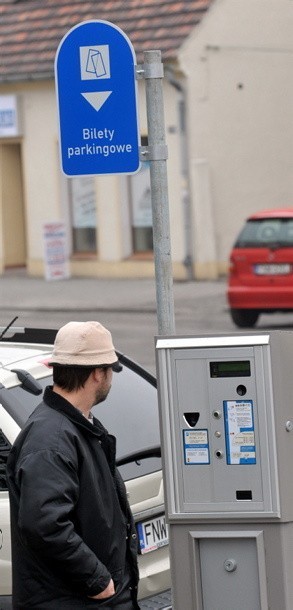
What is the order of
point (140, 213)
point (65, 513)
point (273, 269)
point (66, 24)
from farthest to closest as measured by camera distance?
point (66, 24) < point (140, 213) < point (273, 269) < point (65, 513)

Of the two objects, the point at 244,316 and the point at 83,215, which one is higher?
the point at 83,215

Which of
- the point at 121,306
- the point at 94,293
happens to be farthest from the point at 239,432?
the point at 94,293

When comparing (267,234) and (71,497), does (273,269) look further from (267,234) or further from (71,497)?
(71,497)

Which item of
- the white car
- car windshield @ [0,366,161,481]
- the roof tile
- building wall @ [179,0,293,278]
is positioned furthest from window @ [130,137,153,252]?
the white car

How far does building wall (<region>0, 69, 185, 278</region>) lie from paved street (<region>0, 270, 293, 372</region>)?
15.2 inches

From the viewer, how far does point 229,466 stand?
17.4 ft

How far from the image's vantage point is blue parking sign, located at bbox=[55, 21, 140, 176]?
6293 millimetres

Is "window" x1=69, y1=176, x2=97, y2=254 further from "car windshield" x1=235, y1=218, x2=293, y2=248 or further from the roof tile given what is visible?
"car windshield" x1=235, y1=218, x2=293, y2=248

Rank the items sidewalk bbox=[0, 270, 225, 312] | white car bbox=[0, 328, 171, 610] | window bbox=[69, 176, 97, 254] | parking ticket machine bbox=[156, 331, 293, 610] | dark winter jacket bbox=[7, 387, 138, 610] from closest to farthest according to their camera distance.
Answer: dark winter jacket bbox=[7, 387, 138, 610]
parking ticket machine bbox=[156, 331, 293, 610]
white car bbox=[0, 328, 171, 610]
sidewalk bbox=[0, 270, 225, 312]
window bbox=[69, 176, 97, 254]

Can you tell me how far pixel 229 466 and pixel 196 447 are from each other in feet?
0.46

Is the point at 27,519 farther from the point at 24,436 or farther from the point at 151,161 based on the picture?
the point at 151,161

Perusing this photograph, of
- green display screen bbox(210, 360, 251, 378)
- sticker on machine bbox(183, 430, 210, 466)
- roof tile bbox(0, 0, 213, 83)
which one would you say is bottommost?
sticker on machine bbox(183, 430, 210, 466)

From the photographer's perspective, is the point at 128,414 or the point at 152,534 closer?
the point at 152,534

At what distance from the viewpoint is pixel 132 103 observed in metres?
6.29
